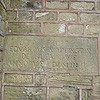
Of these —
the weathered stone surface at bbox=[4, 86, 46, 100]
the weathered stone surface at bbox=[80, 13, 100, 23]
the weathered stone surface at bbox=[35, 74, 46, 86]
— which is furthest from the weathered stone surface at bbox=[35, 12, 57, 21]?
the weathered stone surface at bbox=[4, 86, 46, 100]

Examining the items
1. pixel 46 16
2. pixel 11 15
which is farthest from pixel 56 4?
pixel 11 15

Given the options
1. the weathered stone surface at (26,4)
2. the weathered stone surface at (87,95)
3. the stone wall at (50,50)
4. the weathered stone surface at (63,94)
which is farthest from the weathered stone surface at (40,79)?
the weathered stone surface at (26,4)

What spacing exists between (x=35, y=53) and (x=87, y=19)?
0.70m

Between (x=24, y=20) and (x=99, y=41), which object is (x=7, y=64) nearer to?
(x=24, y=20)

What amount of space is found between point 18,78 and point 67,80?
53 centimetres

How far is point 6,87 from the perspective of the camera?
240 cm

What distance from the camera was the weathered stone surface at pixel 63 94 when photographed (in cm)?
238

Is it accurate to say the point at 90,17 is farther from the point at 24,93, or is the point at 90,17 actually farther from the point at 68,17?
the point at 24,93

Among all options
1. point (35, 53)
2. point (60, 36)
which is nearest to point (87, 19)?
point (60, 36)

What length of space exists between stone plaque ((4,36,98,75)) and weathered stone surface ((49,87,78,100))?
20cm

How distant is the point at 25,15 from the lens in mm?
2508

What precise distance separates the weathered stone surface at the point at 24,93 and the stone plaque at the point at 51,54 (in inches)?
8.2

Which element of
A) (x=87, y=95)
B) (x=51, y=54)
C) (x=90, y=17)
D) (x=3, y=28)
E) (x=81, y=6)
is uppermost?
(x=81, y=6)

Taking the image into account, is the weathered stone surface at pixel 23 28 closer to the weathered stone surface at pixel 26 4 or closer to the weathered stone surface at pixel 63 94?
the weathered stone surface at pixel 26 4
